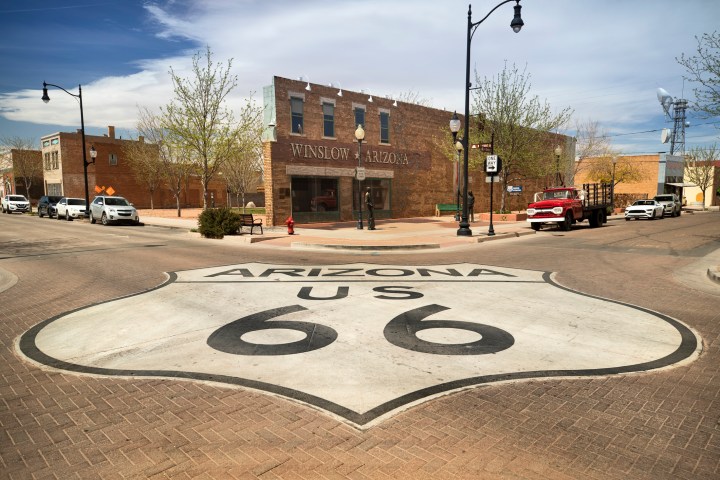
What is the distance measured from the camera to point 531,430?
365 cm

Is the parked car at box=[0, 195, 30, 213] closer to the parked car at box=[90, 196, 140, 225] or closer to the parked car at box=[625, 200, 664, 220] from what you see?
the parked car at box=[90, 196, 140, 225]

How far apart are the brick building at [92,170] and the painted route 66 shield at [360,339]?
4869 centimetres

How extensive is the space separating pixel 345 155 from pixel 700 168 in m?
60.0

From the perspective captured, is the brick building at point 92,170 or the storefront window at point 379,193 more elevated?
the brick building at point 92,170

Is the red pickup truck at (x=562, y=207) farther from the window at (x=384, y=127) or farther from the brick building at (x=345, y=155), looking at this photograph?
the window at (x=384, y=127)

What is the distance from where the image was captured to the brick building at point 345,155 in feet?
79.3

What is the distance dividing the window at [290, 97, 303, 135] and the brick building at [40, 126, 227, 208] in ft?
108

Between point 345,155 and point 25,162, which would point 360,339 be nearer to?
point 345,155

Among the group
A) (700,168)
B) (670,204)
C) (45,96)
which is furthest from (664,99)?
(45,96)

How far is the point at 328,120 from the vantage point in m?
26.3

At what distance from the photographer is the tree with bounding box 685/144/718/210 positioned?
58.4 metres

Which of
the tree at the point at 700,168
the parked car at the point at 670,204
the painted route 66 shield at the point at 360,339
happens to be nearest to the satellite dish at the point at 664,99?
the tree at the point at 700,168

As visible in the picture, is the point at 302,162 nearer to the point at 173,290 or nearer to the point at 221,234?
the point at 221,234

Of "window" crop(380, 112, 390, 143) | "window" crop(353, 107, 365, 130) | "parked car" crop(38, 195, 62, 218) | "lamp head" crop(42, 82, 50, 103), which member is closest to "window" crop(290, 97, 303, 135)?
"window" crop(353, 107, 365, 130)
